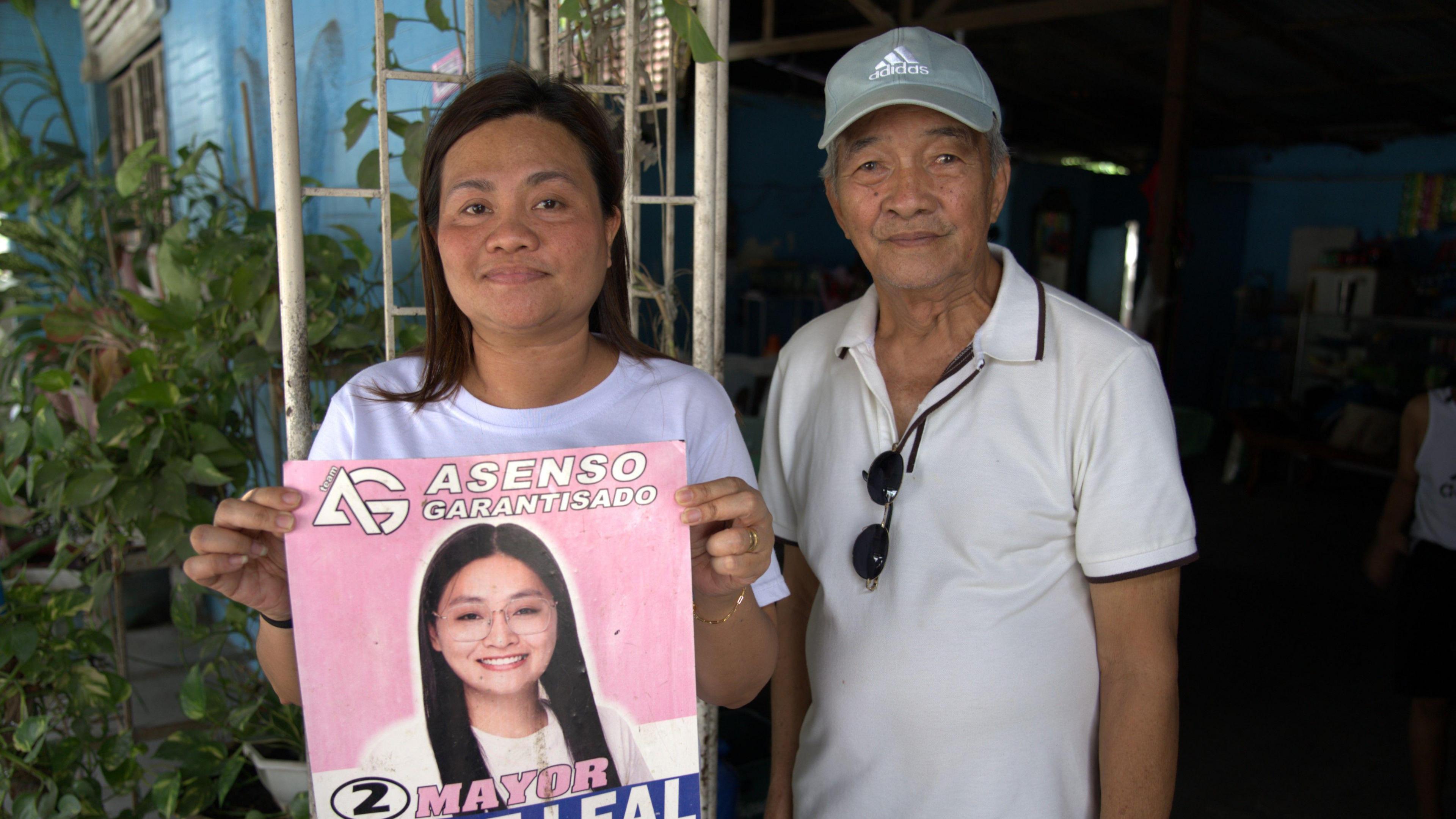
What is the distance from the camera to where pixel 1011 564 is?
4.21ft

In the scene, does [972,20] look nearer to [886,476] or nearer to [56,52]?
[886,476]

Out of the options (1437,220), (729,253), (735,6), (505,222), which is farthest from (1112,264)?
(505,222)

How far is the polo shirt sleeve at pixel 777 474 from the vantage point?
1551 millimetres

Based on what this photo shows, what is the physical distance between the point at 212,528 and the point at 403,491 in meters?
0.21

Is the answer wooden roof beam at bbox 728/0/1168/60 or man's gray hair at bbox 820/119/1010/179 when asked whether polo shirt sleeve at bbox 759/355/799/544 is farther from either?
wooden roof beam at bbox 728/0/1168/60

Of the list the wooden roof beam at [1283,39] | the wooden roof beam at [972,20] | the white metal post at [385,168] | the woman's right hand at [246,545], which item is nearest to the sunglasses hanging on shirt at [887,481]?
the woman's right hand at [246,545]

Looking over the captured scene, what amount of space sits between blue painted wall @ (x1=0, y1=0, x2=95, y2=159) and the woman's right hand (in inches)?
311

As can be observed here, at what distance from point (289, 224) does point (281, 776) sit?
5.39 feet

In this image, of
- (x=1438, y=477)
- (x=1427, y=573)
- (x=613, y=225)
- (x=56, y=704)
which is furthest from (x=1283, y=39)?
(x=56, y=704)

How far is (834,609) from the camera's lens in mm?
1405

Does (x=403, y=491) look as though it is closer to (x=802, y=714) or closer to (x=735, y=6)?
(x=802, y=714)

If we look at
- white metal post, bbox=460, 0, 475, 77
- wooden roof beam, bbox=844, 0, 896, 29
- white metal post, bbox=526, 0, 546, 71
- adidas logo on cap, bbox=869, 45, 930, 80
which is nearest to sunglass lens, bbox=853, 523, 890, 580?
adidas logo on cap, bbox=869, 45, 930, 80

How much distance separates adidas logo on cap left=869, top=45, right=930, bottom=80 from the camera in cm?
128

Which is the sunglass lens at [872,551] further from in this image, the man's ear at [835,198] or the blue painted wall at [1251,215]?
the blue painted wall at [1251,215]
